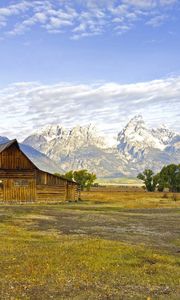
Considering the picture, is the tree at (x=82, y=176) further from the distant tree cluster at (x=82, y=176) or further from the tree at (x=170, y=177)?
the tree at (x=170, y=177)

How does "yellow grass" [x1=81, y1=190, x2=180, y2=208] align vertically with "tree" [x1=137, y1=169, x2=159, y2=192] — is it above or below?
below

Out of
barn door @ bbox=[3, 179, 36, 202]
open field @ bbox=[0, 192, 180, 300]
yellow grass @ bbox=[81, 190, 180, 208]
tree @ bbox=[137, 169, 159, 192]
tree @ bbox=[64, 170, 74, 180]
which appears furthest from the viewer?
tree @ bbox=[137, 169, 159, 192]

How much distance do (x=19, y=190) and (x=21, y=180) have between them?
1730 millimetres

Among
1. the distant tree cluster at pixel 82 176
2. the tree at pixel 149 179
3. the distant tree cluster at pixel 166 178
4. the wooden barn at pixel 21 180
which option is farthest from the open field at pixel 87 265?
the tree at pixel 149 179

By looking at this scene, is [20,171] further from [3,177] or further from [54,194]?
[54,194]

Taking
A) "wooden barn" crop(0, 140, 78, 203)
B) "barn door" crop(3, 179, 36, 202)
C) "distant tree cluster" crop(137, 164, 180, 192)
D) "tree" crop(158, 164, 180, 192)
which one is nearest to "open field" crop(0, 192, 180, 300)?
"barn door" crop(3, 179, 36, 202)

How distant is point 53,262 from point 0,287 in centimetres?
420

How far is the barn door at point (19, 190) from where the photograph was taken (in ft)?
219

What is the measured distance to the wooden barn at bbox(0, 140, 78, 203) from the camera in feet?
220

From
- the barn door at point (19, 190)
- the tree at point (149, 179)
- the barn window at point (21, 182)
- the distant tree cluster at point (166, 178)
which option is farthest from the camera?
the tree at point (149, 179)

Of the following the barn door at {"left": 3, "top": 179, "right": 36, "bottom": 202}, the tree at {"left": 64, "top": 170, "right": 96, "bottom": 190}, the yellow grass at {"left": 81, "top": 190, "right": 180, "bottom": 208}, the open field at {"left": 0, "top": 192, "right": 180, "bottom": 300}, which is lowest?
the yellow grass at {"left": 81, "top": 190, "right": 180, "bottom": 208}

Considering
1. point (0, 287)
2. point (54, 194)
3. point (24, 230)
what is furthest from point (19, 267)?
point (54, 194)

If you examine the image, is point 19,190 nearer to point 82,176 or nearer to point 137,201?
point 137,201

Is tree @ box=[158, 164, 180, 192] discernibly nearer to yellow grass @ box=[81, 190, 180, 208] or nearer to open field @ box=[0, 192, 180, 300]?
yellow grass @ box=[81, 190, 180, 208]
